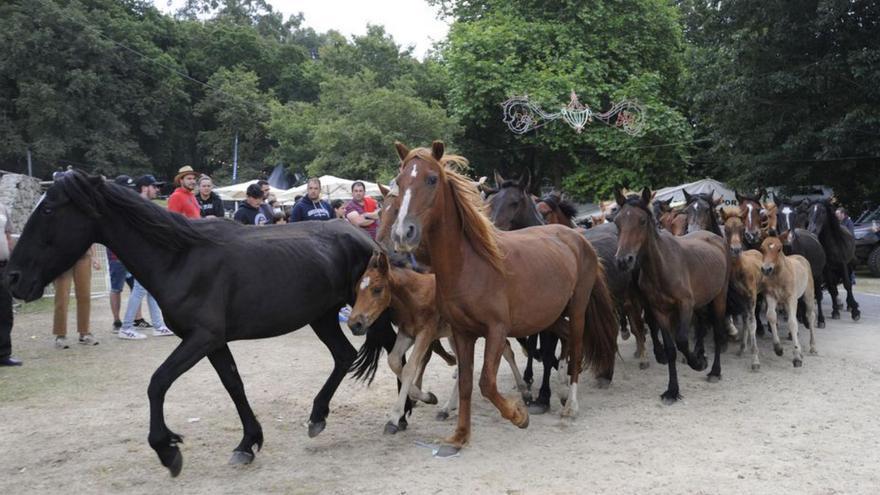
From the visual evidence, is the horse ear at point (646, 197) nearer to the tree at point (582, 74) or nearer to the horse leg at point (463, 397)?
the horse leg at point (463, 397)

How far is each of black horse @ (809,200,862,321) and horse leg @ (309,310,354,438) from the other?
10.2 m

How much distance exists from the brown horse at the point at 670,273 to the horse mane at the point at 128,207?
396cm

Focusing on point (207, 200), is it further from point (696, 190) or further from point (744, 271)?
point (696, 190)

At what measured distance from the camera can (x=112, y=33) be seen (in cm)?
4491

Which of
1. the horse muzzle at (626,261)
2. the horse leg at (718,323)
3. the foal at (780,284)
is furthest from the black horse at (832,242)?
the horse muzzle at (626,261)

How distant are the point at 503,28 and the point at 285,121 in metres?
15.9

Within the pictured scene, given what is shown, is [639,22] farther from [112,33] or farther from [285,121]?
[112,33]

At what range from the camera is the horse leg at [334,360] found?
5273mm

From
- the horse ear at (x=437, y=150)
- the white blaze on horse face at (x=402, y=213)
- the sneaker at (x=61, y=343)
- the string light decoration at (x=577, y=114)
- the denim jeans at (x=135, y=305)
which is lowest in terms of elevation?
the sneaker at (x=61, y=343)

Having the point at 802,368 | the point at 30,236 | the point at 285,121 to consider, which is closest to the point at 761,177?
the point at 802,368

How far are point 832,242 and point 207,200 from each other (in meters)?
11.2

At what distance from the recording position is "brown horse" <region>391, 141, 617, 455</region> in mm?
4543

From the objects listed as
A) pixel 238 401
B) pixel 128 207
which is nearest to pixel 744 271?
pixel 238 401

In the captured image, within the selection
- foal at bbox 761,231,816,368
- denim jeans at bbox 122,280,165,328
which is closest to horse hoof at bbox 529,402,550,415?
foal at bbox 761,231,816,368
